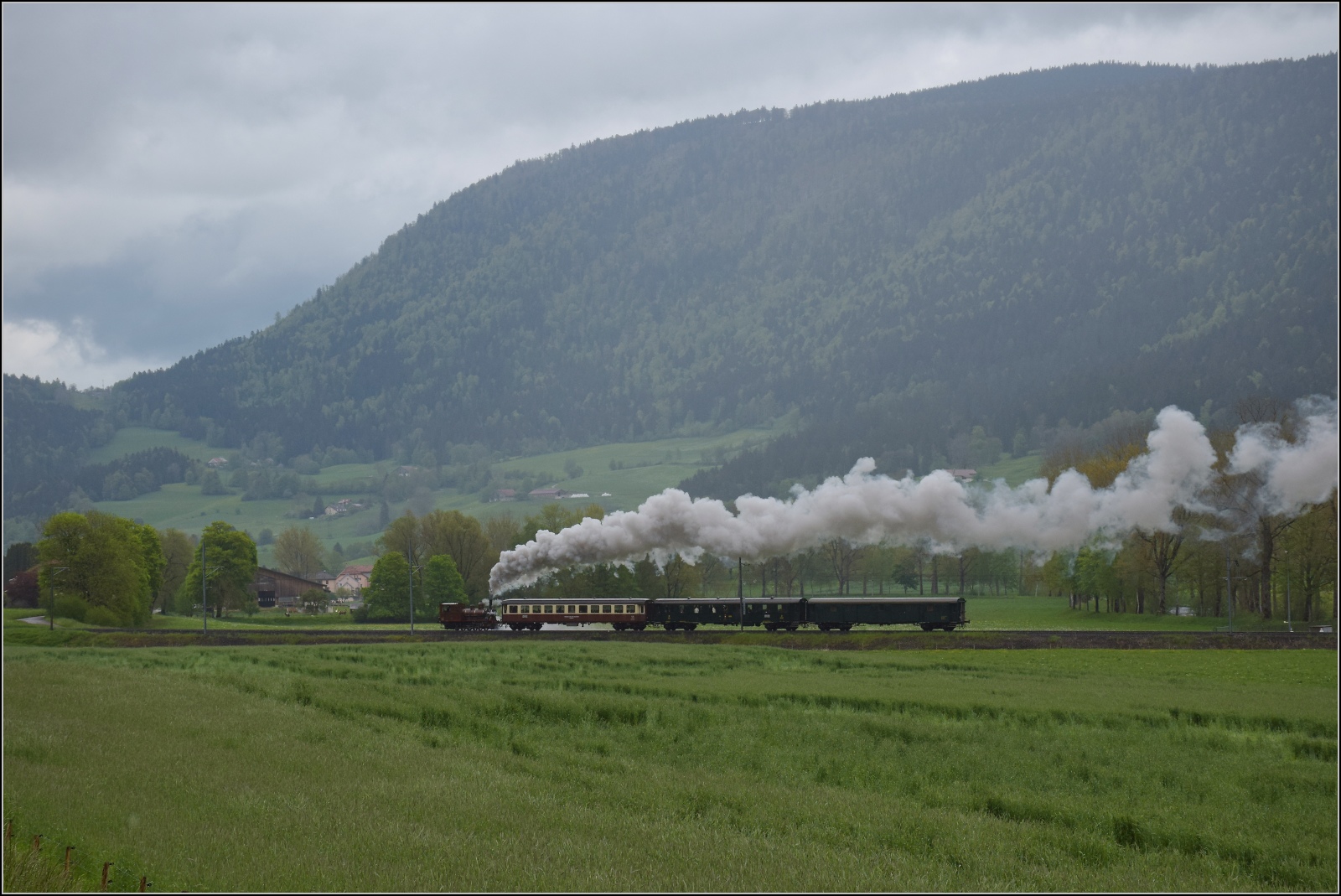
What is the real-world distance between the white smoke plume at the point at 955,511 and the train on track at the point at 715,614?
4940 millimetres

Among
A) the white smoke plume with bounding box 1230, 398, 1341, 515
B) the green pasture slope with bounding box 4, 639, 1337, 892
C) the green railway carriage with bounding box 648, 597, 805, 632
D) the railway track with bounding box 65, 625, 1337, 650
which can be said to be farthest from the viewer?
the green railway carriage with bounding box 648, 597, 805, 632

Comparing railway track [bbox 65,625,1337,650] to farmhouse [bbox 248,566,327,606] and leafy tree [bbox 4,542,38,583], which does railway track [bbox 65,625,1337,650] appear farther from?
leafy tree [bbox 4,542,38,583]

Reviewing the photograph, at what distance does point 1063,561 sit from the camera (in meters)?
109

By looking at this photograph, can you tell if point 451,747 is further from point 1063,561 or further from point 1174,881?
point 1063,561

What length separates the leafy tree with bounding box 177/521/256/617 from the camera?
417 feet

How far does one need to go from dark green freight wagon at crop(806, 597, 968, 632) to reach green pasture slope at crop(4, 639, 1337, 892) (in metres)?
25.6

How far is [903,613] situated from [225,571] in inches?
3331

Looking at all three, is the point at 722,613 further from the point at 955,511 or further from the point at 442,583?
the point at 442,583

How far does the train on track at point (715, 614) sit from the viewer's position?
253ft

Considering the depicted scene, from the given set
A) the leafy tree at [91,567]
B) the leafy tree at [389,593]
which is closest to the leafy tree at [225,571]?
the leafy tree at [389,593]

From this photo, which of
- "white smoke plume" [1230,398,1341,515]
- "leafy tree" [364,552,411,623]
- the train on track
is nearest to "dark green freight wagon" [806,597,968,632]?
the train on track

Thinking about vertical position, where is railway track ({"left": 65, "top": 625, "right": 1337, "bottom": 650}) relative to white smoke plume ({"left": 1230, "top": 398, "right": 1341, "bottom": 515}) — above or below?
below

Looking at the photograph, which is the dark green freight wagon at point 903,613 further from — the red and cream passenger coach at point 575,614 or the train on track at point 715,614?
the red and cream passenger coach at point 575,614

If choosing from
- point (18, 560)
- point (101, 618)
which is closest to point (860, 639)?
point (101, 618)
